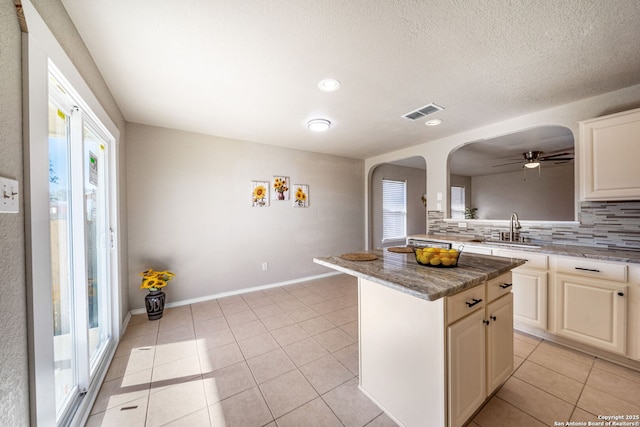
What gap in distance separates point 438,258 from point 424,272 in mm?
185

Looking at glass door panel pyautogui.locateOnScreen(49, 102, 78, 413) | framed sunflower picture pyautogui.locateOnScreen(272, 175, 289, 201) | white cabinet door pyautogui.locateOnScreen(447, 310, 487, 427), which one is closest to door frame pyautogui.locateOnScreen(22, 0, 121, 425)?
glass door panel pyautogui.locateOnScreen(49, 102, 78, 413)

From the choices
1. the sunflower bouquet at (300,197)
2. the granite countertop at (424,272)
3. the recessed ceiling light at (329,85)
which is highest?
the recessed ceiling light at (329,85)

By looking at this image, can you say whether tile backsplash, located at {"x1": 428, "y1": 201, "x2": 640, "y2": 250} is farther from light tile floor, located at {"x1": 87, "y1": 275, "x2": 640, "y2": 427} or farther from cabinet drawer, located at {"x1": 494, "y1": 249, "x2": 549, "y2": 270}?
light tile floor, located at {"x1": 87, "y1": 275, "x2": 640, "y2": 427}

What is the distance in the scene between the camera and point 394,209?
5.59 m

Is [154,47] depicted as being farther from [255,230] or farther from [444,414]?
[444,414]

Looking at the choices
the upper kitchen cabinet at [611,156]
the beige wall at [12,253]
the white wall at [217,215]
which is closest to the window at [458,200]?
the white wall at [217,215]

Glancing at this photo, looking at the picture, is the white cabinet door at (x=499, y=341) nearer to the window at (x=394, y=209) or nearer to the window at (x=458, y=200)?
the window at (x=394, y=209)

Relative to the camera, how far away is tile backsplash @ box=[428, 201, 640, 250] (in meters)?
2.13

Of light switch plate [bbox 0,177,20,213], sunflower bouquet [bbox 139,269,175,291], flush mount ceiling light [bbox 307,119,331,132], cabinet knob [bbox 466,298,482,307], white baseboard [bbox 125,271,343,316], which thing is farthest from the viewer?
white baseboard [bbox 125,271,343,316]

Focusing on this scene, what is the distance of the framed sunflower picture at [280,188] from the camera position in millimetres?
3896

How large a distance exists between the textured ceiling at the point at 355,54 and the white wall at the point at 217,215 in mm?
620

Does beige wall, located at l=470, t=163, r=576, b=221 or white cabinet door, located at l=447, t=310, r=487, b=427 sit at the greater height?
beige wall, located at l=470, t=163, r=576, b=221

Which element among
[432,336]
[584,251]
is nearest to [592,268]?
[584,251]

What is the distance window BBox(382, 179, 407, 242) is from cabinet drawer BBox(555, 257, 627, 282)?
3.36m
